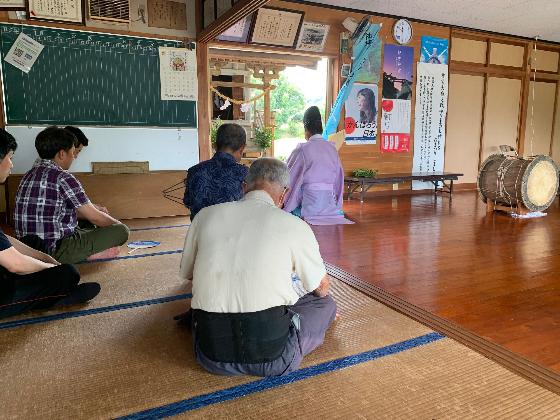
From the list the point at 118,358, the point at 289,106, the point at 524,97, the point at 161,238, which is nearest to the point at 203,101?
the point at 161,238

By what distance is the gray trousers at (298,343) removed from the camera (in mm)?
1681

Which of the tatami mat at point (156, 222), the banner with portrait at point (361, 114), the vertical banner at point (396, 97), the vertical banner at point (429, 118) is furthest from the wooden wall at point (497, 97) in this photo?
the tatami mat at point (156, 222)

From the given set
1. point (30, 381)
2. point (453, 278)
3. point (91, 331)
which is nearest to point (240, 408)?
point (30, 381)

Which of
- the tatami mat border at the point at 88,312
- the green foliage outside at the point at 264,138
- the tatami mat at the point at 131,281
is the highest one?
the green foliage outside at the point at 264,138

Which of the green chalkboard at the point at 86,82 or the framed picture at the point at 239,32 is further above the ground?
the framed picture at the point at 239,32

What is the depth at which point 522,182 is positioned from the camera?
16.9 ft

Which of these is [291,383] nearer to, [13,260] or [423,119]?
[13,260]

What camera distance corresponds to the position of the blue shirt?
2547mm

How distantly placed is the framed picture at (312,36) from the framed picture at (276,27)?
11 cm

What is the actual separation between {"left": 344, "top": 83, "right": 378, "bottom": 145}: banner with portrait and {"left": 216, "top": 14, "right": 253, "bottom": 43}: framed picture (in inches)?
70.8

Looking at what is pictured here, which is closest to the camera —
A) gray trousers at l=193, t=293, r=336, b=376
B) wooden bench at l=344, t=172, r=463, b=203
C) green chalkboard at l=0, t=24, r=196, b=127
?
gray trousers at l=193, t=293, r=336, b=376

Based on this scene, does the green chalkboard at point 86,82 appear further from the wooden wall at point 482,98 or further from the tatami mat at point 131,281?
the wooden wall at point 482,98

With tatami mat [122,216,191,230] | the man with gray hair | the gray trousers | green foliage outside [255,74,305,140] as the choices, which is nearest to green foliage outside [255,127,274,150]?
green foliage outside [255,74,305,140]

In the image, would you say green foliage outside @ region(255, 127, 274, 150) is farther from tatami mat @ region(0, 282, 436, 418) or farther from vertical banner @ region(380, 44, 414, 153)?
tatami mat @ region(0, 282, 436, 418)
